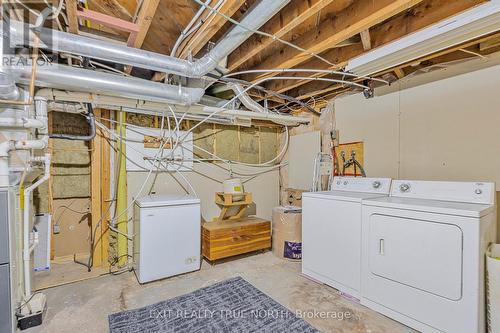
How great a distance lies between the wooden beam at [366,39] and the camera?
6.43 ft

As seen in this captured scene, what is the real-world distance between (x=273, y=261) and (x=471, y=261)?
212 centimetres

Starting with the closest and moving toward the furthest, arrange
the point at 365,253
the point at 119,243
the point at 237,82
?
the point at 365,253 < the point at 237,82 < the point at 119,243

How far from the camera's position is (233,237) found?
3.27 m

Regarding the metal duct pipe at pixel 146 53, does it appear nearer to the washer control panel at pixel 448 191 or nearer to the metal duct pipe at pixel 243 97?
the metal duct pipe at pixel 243 97

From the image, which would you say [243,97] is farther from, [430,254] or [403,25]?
[430,254]

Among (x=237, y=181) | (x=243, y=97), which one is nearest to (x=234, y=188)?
(x=237, y=181)

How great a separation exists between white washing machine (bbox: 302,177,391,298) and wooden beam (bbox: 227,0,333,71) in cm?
161

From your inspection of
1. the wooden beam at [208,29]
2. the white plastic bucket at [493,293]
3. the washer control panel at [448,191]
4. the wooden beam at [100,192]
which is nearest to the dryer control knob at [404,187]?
the washer control panel at [448,191]

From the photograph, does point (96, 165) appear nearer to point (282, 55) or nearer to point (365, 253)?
point (282, 55)

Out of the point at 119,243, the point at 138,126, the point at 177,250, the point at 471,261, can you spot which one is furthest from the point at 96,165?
the point at 471,261

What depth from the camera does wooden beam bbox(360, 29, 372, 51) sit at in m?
1.96

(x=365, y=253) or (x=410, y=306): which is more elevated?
(x=365, y=253)

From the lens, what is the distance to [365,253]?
226cm

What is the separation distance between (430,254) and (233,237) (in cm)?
214
